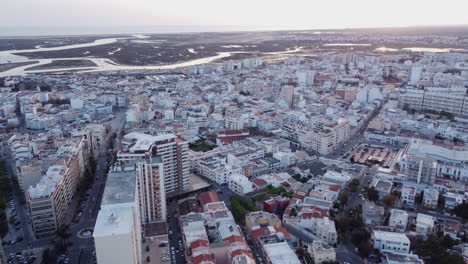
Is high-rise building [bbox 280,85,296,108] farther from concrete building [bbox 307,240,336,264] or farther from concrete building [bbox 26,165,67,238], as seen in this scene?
concrete building [bbox 26,165,67,238]

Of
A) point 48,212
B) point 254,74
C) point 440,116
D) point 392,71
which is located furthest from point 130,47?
point 48,212

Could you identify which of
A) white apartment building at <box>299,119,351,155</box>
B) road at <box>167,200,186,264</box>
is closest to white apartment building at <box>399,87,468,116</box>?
white apartment building at <box>299,119,351,155</box>

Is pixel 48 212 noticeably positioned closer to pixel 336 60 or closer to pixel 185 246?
pixel 185 246

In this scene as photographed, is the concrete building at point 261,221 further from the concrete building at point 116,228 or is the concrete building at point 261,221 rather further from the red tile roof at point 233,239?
the concrete building at point 116,228

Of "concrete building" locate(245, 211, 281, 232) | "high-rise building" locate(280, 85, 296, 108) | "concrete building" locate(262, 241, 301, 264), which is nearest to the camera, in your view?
"concrete building" locate(262, 241, 301, 264)

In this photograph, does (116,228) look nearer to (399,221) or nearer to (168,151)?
(168,151)

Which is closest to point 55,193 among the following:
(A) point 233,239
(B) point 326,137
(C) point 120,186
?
(C) point 120,186
